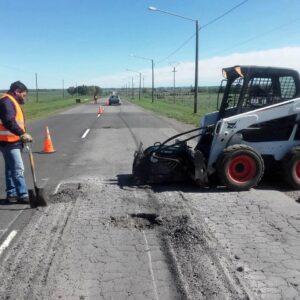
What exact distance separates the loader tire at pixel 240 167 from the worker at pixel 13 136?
328 centimetres

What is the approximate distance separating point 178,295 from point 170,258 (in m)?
0.87

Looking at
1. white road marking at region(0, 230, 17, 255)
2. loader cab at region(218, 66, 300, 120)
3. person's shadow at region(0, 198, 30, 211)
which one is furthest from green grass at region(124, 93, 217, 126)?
white road marking at region(0, 230, 17, 255)

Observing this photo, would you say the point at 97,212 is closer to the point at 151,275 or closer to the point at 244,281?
the point at 151,275

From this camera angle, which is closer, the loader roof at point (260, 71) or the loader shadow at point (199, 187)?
the loader shadow at point (199, 187)

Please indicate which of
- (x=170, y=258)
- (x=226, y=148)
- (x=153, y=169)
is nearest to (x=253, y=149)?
(x=226, y=148)

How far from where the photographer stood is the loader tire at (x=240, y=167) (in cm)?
793

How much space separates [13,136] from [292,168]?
4778 mm

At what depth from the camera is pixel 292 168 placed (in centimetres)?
806

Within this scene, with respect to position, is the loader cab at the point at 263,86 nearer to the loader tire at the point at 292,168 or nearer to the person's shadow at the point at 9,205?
the loader tire at the point at 292,168

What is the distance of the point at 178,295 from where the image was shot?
398 centimetres

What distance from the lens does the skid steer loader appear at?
798 centimetres

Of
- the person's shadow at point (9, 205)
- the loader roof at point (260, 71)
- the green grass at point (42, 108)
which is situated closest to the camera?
the person's shadow at point (9, 205)

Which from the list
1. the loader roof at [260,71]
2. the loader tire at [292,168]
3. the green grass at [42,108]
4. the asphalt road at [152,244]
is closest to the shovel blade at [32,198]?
the asphalt road at [152,244]

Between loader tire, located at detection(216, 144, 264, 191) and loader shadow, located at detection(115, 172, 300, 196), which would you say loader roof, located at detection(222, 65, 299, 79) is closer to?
loader tire, located at detection(216, 144, 264, 191)
